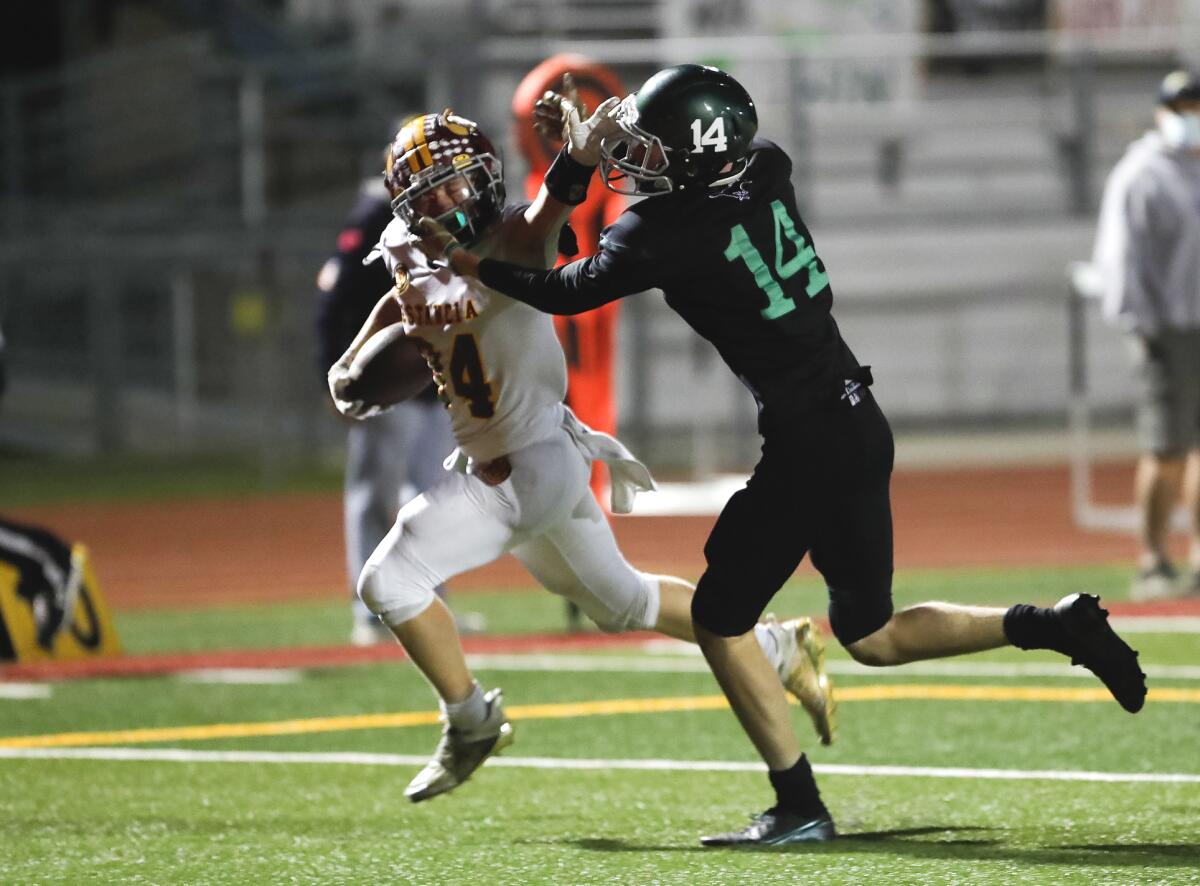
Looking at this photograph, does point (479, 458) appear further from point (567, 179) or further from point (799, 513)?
point (799, 513)

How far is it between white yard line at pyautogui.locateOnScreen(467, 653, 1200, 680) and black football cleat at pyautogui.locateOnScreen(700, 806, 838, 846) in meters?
2.66

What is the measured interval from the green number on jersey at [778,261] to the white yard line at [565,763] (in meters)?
1.73

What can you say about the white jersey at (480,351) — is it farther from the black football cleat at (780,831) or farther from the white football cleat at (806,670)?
the black football cleat at (780,831)

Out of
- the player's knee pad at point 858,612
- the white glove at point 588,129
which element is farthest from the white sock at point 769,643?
the white glove at point 588,129

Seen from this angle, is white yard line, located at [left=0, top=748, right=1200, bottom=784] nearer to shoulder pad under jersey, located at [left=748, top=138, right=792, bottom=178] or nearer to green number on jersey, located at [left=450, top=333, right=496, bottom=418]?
green number on jersey, located at [left=450, top=333, right=496, bottom=418]

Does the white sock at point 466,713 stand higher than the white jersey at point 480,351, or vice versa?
the white jersey at point 480,351

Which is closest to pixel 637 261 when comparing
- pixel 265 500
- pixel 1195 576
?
pixel 1195 576

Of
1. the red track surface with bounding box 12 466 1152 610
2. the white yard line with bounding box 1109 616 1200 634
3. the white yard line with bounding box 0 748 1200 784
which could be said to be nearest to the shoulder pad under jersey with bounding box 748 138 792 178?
the white yard line with bounding box 0 748 1200 784

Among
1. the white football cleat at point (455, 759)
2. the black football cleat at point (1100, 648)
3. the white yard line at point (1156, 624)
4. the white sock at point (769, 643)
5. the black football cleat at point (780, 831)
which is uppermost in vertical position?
the black football cleat at point (1100, 648)

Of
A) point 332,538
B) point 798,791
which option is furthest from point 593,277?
point 332,538

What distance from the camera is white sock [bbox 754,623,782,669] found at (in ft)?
19.3

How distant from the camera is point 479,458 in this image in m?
6.02

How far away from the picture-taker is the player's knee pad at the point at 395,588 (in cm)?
581

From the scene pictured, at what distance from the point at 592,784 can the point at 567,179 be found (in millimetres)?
1923
